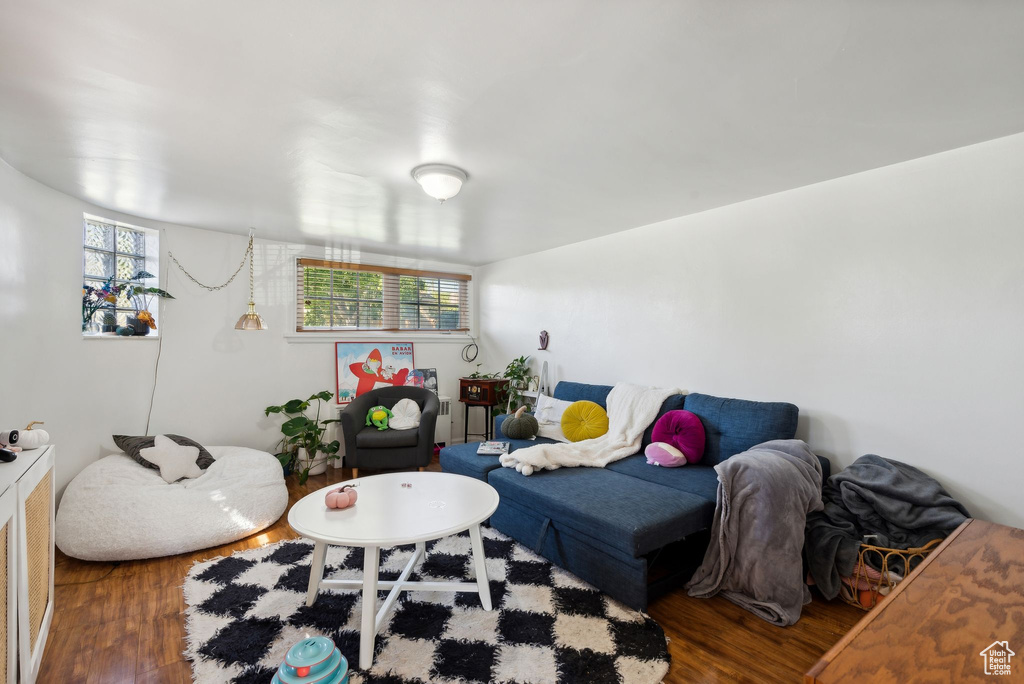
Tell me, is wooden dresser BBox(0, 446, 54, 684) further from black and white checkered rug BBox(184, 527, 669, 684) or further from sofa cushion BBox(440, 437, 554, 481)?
sofa cushion BBox(440, 437, 554, 481)

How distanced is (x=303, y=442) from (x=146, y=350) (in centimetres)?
144

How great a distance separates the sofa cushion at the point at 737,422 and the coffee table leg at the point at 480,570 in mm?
1691

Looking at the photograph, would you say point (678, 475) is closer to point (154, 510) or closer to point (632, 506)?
point (632, 506)

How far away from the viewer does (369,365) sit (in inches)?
193

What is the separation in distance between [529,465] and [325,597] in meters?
1.31

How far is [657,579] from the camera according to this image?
7.80ft

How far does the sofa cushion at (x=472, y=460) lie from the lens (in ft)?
10.2

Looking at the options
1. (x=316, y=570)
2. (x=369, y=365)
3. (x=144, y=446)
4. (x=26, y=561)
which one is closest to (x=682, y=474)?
(x=316, y=570)

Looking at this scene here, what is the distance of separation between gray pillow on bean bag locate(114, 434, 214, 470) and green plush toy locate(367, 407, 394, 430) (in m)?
1.29

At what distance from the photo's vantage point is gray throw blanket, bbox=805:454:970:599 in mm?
2129

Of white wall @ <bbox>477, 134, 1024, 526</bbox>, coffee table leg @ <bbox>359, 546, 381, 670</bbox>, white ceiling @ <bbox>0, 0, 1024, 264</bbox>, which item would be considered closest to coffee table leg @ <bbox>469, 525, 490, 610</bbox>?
coffee table leg @ <bbox>359, 546, 381, 670</bbox>

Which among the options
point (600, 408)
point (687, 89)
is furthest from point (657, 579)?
point (687, 89)

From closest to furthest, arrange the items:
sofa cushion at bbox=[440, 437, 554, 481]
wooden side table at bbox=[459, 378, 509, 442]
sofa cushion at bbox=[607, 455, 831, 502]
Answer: sofa cushion at bbox=[607, 455, 831, 502]
sofa cushion at bbox=[440, 437, 554, 481]
wooden side table at bbox=[459, 378, 509, 442]

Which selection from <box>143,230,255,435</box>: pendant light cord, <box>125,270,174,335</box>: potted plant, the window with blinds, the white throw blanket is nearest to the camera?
the white throw blanket
